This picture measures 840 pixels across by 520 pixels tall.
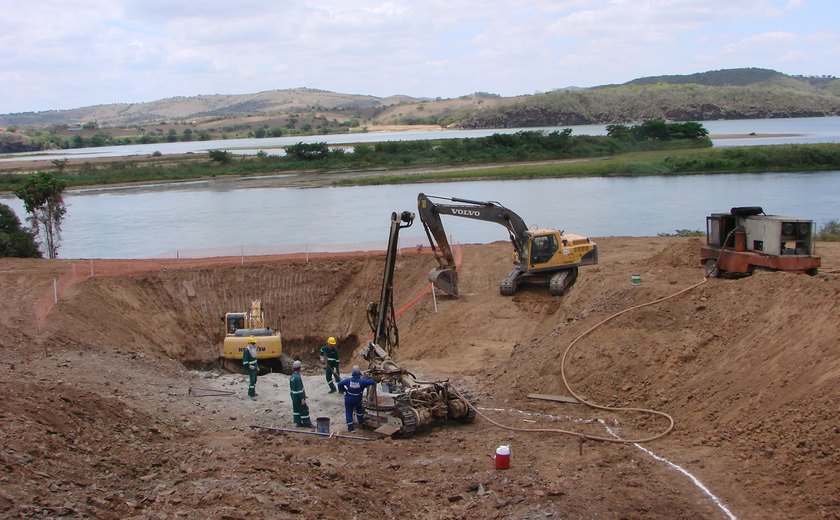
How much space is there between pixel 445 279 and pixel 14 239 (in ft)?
64.6

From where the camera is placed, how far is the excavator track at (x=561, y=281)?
2594cm

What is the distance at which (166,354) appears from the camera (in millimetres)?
27016

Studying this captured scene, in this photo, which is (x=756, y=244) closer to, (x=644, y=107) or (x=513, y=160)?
(x=513, y=160)

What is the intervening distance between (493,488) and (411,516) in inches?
51.5

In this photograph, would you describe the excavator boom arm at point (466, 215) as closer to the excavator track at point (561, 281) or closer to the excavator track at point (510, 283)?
the excavator track at point (510, 283)

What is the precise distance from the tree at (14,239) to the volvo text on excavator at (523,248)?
62.9ft

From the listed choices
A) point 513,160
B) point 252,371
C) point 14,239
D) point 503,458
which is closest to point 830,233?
point 252,371

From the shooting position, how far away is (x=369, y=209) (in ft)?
187

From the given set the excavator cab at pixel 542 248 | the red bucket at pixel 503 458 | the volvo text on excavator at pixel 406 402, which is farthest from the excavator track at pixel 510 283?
the red bucket at pixel 503 458

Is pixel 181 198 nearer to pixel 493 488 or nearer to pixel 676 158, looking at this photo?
pixel 676 158

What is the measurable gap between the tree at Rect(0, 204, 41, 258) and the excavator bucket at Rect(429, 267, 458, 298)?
62.7 feet

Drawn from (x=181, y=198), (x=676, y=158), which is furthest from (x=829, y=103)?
(x=181, y=198)

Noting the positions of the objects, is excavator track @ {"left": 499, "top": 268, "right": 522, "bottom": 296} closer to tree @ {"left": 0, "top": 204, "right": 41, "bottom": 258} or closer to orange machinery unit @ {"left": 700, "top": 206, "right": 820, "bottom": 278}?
orange machinery unit @ {"left": 700, "top": 206, "right": 820, "bottom": 278}

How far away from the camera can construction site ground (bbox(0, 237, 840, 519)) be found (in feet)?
36.9
